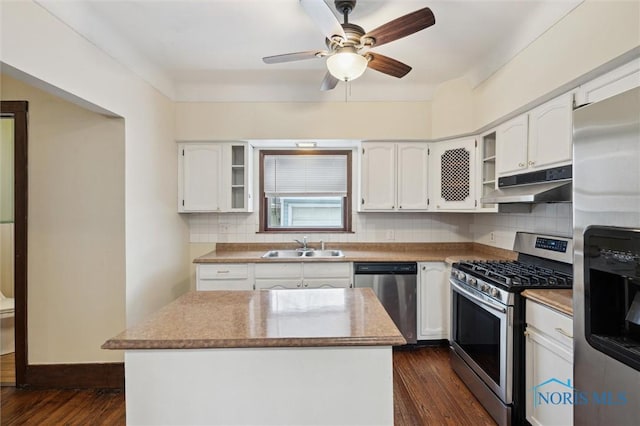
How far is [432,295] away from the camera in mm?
3031

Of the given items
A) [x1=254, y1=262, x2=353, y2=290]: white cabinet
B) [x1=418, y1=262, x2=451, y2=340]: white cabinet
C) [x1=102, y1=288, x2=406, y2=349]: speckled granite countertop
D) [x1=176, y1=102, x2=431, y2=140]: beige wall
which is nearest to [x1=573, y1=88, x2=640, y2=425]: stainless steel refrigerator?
[x1=102, y1=288, x2=406, y2=349]: speckled granite countertop

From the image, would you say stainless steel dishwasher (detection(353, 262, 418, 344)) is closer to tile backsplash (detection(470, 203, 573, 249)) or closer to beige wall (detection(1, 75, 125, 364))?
tile backsplash (detection(470, 203, 573, 249))

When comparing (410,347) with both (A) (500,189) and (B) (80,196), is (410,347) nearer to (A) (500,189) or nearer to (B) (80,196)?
(A) (500,189)

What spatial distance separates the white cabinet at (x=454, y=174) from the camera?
301cm

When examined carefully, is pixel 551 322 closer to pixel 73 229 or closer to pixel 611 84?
pixel 611 84

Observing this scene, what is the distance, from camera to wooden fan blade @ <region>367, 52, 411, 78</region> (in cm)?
196

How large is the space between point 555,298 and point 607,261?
67 cm

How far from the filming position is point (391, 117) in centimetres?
325

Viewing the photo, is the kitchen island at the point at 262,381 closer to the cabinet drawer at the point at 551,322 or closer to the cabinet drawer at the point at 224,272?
the cabinet drawer at the point at 551,322

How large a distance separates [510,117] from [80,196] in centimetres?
346

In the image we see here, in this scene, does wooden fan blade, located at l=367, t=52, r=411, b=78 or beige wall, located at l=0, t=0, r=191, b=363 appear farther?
wooden fan blade, located at l=367, t=52, r=411, b=78

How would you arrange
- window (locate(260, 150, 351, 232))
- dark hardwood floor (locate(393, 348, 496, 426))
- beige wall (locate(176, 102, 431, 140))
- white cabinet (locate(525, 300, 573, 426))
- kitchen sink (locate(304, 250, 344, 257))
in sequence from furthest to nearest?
window (locate(260, 150, 351, 232)) < kitchen sink (locate(304, 250, 344, 257)) < beige wall (locate(176, 102, 431, 140)) < dark hardwood floor (locate(393, 348, 496, 426)) < white cabinet (locate(525, 300, 573, 426))

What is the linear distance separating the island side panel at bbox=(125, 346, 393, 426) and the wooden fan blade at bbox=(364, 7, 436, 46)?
5.21 ft

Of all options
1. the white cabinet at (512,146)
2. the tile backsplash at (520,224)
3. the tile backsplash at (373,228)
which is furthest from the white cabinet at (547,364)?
the tile backsplash at (373,228)
